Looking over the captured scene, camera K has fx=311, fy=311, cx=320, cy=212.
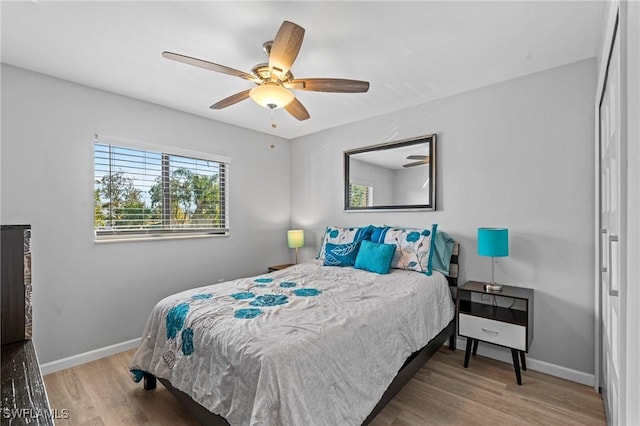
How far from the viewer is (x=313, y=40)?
213 centimetres

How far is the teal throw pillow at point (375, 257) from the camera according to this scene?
2.95 m

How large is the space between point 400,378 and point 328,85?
2.06 metres

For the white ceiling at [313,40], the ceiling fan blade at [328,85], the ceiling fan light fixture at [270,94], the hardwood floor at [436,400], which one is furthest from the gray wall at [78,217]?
the ceiling fan blade at [328,85]

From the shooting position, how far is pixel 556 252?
255cm

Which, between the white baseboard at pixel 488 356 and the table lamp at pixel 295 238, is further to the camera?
the table lamp at pixel 295 238

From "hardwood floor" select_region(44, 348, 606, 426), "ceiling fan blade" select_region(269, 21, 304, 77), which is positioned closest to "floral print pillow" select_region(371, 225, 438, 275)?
"hardwood floor" select_region(44, 348, 606, 426)

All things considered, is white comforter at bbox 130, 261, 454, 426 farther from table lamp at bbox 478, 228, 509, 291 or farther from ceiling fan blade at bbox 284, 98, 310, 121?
ceiling fan blade at bbox 284, 98, 310, 121

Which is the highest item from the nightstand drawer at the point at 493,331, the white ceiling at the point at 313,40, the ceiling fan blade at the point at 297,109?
the white ceiling at the point at 313,40

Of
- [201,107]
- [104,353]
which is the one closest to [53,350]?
[104,353]

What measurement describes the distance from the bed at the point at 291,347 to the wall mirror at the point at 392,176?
107 cm

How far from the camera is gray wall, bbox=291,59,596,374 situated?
2441 millimetres

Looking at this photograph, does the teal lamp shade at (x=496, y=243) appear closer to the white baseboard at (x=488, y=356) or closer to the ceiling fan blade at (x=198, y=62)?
the white baseboard at (x=488, y=356)

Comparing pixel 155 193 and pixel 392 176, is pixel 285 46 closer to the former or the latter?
pixel 392 176

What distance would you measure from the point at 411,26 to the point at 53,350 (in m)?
3.76
